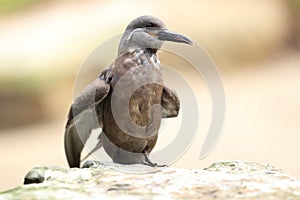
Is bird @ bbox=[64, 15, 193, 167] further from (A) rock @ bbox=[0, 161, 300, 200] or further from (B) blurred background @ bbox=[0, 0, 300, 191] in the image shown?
(B) blurred background @ bbox=[0, 0, 300, 191]

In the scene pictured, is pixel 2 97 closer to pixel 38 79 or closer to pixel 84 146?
pixel 38 79

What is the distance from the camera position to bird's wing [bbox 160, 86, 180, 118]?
402 cm

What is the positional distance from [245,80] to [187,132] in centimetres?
779

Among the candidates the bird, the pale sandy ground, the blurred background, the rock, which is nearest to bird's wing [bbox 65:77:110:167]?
the bird

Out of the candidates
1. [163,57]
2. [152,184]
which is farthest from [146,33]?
[163,57]

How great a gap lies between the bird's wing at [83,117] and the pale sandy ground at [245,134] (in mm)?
3750

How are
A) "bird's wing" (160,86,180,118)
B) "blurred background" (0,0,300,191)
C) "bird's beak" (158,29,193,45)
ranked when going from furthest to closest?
"blurred background" (0,0,300,191) < "bird's wing" (160,86,180,118) < "bird's beak" (158,29,193,45)

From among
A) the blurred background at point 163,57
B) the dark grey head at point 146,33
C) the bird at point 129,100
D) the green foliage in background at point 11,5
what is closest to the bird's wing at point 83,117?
the bird at point 129,100

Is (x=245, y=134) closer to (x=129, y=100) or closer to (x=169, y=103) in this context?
(x=169, y=103)

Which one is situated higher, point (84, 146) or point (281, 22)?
point (281, 22)

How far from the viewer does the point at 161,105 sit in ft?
13.3

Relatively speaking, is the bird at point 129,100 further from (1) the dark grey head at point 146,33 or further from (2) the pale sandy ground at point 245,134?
(2) the pale sandy ground at point 245,134

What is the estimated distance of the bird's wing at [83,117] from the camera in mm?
3834

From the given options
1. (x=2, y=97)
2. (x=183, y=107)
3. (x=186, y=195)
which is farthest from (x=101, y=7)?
(x=186, y=195)
